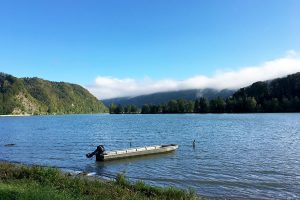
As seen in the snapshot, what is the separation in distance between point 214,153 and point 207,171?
51.6 ft

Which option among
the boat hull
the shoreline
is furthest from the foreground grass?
the boat hull

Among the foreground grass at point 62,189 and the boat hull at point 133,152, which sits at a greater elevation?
the foreground grass at point 62,189

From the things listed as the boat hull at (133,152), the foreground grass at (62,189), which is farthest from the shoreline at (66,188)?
the boat hull at (133,152)

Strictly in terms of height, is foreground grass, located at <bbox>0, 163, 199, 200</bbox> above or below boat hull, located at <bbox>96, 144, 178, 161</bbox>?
above

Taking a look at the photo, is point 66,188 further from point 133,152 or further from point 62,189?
point 133,152

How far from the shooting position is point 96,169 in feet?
144

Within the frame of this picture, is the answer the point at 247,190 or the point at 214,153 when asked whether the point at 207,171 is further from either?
Result: the point at 214,153

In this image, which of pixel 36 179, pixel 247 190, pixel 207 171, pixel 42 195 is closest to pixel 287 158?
pixel 207 171

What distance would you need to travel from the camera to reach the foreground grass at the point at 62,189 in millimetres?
18030

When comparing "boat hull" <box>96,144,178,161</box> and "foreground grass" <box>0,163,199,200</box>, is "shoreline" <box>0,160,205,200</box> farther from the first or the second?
"boat hull" <box>96,144,178,161</box>

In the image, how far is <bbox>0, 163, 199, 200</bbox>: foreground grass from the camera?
18030 millimetres

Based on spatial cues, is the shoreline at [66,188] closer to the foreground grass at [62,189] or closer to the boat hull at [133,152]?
the foreground grass at [62,189]

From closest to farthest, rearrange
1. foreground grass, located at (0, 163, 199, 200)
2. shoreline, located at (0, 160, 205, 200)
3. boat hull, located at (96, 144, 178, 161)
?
1. foreground grass, located at (0, 163, 199, 200)
2. shoreline, located at (0, 160, 205, 200)
3. boat hull, located at (96, 144, 178, 161)

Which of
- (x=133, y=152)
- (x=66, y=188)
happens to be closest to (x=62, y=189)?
(x=66, y=188)
